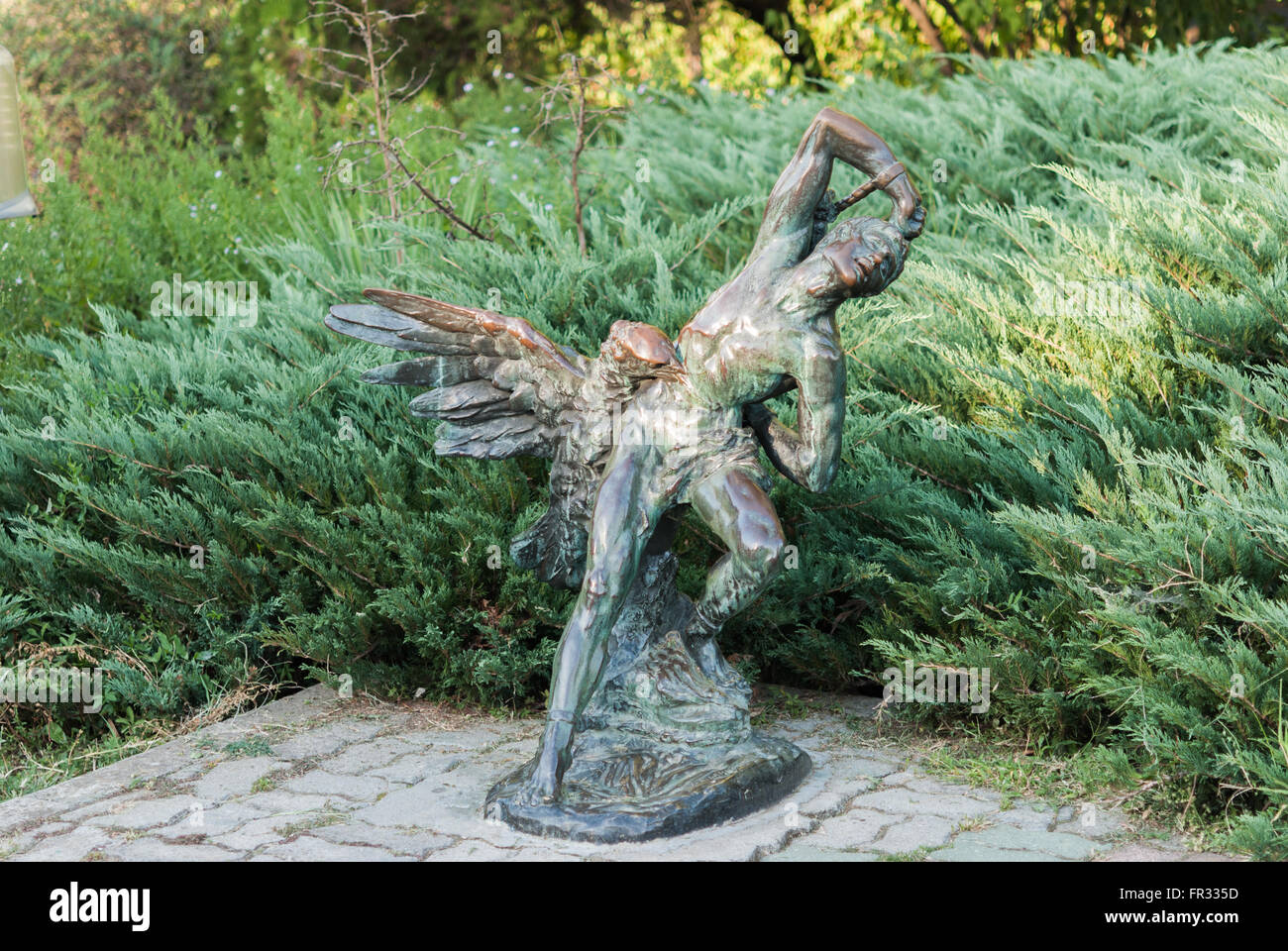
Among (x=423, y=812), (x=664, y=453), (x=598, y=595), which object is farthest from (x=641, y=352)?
(x=423, y=812)

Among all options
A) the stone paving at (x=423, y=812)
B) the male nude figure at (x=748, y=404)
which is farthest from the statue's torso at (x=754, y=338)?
the stone paving at (x=423, y=812)

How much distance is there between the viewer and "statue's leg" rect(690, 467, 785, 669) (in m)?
3.33

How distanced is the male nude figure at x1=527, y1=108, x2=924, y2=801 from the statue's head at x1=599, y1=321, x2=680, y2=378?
1.9 inches

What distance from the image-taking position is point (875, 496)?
4375mm

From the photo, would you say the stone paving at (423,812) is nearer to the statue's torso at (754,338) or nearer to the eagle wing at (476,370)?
the eagle wing at (476,370)

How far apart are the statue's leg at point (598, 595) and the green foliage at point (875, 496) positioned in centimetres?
100

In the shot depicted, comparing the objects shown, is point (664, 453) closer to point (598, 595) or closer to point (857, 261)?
point (598, 595)

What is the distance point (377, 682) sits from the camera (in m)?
4.59

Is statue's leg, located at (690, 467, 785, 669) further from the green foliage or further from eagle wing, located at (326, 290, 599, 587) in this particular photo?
the green foliage

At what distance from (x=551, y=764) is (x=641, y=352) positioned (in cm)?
113

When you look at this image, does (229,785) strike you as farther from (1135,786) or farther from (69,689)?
(1135,786)

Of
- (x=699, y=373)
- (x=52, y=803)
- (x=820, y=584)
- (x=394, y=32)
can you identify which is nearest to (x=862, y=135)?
(x=699, y=373)

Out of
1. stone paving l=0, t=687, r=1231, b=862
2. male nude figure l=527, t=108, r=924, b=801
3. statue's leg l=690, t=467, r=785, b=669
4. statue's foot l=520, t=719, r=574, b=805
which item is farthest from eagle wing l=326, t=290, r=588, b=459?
stone paving l=0, t=687, r=1231, b=862

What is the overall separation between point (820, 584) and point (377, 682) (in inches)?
64.4
